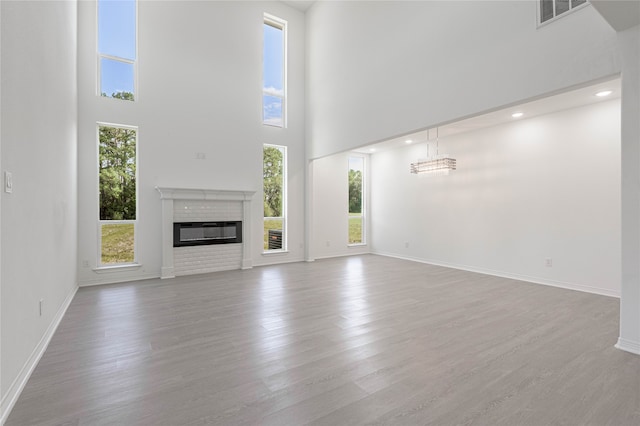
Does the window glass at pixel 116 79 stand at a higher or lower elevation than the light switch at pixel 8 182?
higher

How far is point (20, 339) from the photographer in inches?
83.8

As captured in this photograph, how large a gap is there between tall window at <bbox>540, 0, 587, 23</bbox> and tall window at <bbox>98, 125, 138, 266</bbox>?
6156 mm

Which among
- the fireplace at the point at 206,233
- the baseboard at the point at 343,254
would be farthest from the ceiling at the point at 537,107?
the fireplace at the point at 206,233

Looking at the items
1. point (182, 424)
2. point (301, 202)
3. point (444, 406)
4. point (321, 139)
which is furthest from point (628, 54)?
point (301, 202)

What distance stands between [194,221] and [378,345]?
14.8 ft

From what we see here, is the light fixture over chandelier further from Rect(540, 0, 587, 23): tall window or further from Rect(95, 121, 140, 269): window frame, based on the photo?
Rect(95, 121, 140, 269): window frame

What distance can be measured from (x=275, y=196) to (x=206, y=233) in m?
1.78

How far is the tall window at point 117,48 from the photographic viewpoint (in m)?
5.31

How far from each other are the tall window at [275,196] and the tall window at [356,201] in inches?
79.8

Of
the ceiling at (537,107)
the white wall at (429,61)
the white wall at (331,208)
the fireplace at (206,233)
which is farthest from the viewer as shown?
the white wall at (331,208)

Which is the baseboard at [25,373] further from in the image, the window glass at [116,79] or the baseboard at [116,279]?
the window glass at [116,79]

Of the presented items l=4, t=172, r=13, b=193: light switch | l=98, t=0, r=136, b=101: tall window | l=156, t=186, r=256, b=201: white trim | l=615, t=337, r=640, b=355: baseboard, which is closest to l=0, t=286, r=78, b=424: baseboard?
l=4, t=172, r=13, b=193: light switch

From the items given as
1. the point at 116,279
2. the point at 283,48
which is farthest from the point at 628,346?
the point at 283,48

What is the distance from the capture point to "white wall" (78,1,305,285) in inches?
202
